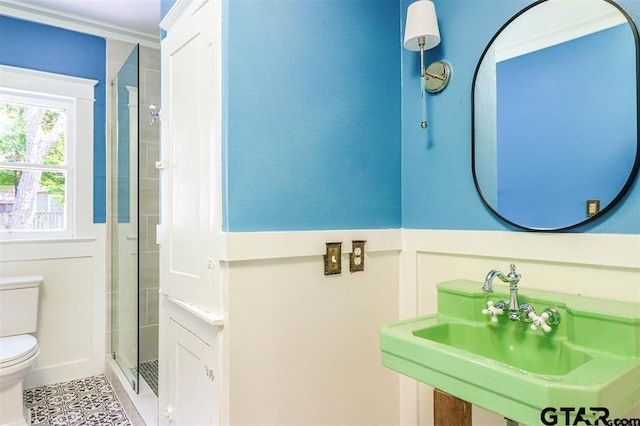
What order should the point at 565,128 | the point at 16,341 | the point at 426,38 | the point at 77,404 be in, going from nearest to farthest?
the point at 565,128 → the point at 426,38 → the point at 16,341 → the point at 77,404

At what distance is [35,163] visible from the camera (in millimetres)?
2607

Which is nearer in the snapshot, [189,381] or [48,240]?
[189,381]

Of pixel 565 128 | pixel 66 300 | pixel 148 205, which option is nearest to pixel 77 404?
pixel 66 300

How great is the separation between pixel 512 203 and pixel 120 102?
256 cm

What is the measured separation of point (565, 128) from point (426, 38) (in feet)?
1.96

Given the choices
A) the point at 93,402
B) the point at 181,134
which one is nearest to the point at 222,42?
the point at 181,134

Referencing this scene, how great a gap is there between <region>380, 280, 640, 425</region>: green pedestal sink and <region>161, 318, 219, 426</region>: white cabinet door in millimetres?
640

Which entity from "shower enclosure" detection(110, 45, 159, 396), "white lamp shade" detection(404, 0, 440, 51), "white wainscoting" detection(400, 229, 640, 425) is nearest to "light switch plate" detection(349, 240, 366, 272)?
"white wainscoting" detection(400, 229, 640, 425)

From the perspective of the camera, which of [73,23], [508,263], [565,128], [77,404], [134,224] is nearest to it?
[565,128]

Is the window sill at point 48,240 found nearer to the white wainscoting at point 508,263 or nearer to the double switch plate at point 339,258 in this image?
the double switch plate at point 339,258

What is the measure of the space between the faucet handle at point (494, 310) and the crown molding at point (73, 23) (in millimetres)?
3009

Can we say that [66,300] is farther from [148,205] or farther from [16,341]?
[148,205]

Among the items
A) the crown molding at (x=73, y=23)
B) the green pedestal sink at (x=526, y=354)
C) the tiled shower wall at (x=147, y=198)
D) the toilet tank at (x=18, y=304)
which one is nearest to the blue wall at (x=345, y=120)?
the green pedestal sink at (x=526, y=354)

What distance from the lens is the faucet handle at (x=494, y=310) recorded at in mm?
1131
